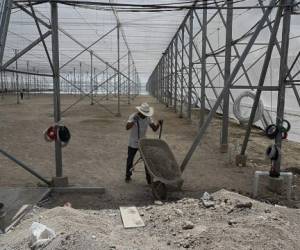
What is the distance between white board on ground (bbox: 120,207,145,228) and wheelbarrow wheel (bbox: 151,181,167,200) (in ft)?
1.84

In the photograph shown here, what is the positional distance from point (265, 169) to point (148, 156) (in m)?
2.92

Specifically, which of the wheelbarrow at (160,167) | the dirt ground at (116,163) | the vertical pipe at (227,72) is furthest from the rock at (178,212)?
the vertical pipe at (227,72)

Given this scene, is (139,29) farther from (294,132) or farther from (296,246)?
(296,246)

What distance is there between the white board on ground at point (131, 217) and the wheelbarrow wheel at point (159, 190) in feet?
1.84

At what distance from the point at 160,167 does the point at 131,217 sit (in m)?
1.19

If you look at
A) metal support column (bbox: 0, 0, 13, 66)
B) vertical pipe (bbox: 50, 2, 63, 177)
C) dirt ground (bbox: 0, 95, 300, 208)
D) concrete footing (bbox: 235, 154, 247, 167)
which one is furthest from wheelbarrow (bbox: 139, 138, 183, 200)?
metal support column (bbox: 0, 0, 13, 66)

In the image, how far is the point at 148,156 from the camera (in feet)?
17.8

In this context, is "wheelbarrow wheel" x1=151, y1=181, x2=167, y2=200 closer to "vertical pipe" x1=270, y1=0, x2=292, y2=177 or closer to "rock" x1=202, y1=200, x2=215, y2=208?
"rock" x1=202, y1=200, x2=215, y2=208

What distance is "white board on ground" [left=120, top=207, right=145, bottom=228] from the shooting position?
13.7 feet

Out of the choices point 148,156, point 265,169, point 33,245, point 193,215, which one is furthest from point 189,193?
point 33,245

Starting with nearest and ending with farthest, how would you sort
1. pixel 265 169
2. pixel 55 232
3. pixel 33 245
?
pixel 33 245, pixel 55 232, pixel 265 169

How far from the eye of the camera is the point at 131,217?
4.39 metres

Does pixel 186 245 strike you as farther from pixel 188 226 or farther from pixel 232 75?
pixel 232 75

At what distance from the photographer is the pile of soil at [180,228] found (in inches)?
134
